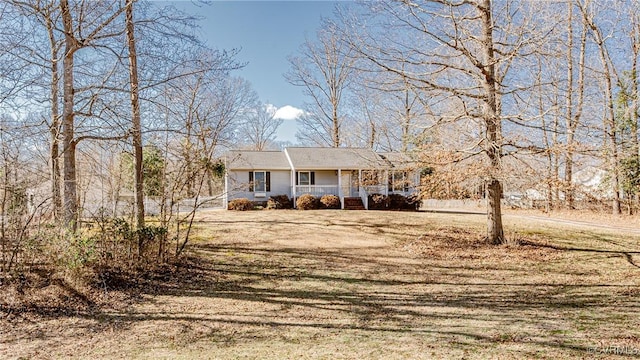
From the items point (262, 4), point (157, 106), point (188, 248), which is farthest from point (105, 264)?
point (262, 4)

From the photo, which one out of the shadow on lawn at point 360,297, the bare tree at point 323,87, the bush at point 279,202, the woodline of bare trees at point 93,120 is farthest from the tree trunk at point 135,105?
the bare tree at point 323,87

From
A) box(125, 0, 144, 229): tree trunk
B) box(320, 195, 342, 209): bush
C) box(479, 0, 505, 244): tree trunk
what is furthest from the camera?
box(320, 195, 342, 209): bush

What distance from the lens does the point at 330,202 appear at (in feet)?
70.1

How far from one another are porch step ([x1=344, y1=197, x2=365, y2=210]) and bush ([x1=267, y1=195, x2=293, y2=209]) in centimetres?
347

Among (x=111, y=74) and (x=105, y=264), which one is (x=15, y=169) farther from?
(x=111, y=74)

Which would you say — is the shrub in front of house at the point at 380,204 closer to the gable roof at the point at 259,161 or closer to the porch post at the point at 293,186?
the porch post at the point at 293,186

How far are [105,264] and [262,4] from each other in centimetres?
1082

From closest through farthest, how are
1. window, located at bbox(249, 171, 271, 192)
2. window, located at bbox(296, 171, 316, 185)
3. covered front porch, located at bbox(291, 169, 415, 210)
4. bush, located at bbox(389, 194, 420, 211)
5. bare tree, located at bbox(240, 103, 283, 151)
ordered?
bush, located at bbox(389, 194, 420, 211), covered front porch, located at bbox(291, 169, 415, 210), window, located at bbox(249, 171, 271, 192), window, located at bbox(296, 171, 316, 185), bare tree, located at bbox(240, 103, 283, 151)

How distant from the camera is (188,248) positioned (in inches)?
380

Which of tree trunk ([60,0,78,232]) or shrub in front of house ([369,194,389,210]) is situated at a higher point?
tree trunk ([60,0,78,232])

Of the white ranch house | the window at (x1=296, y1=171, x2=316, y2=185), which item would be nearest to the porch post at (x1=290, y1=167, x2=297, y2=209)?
the white ranch house

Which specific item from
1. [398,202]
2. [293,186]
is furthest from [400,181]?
[293,186]

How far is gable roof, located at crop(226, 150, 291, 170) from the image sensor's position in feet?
73.4

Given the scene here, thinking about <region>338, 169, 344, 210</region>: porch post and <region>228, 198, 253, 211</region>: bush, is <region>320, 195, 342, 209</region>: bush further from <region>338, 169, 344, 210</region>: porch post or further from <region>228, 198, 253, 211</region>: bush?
<region>228, 198, 253, 211</region>: bush
